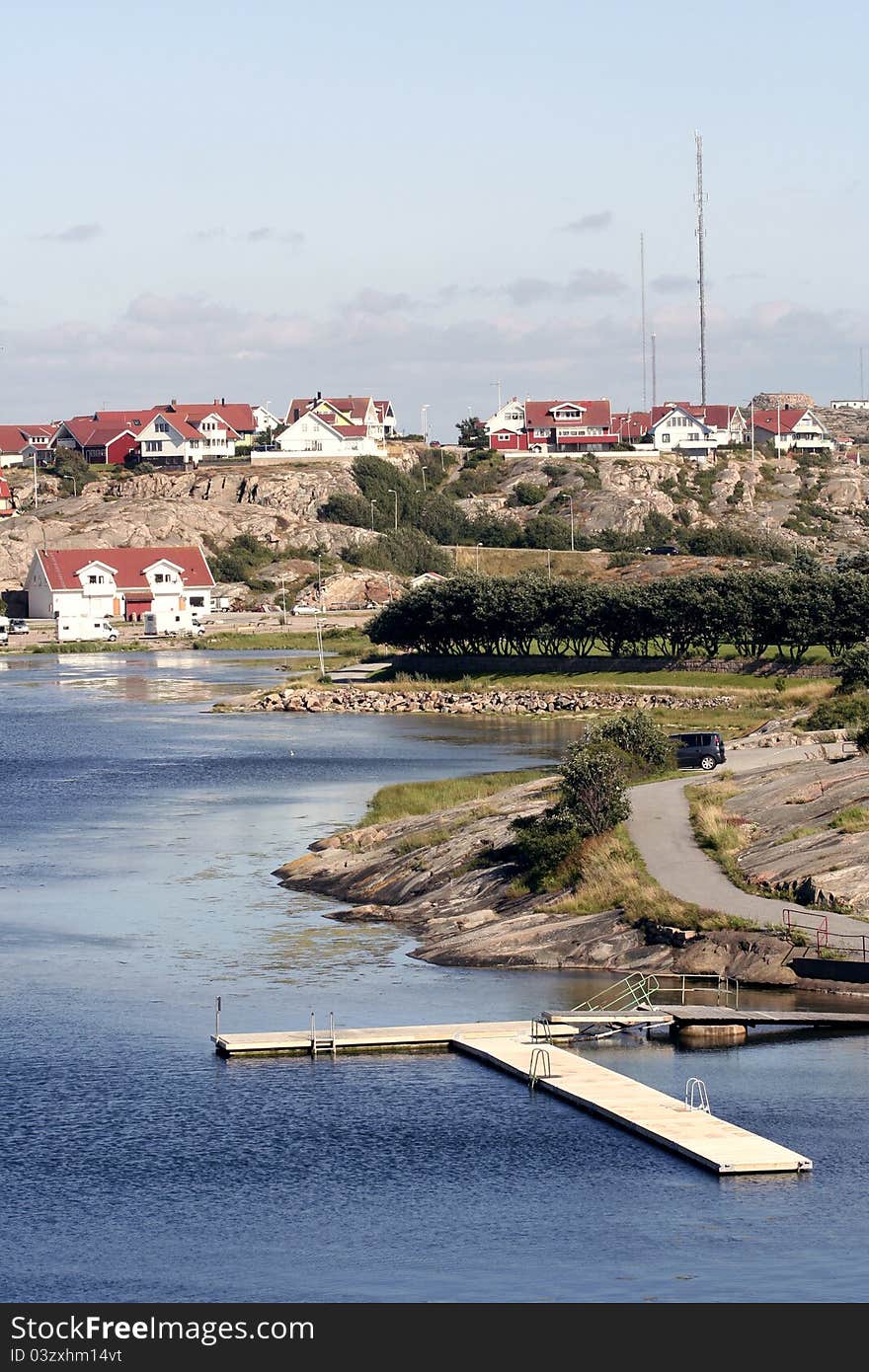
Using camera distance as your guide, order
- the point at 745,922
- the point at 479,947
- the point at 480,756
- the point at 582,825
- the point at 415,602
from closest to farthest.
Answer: the point at 745,922 → the point at 479,947 → the point at 582,825 → the point at 480,756 → the point at 415,602

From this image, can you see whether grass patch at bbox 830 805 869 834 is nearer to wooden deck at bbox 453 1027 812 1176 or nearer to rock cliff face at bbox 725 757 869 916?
rock cliff face at bbox 725 757 869 916

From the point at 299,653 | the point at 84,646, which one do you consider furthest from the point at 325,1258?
the point at 84,646

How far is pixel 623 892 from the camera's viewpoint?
53.1 m

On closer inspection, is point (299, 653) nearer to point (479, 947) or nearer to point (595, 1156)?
point (479, 947)

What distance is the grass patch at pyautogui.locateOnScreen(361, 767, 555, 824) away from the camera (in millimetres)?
71875

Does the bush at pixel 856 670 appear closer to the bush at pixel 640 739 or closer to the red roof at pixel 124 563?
the bush at pixel 640 739

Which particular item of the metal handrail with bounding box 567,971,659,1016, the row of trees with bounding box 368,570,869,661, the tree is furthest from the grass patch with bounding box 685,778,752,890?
the row of trees with bounding box 368,570,869,661

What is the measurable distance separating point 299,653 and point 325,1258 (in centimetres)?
13733

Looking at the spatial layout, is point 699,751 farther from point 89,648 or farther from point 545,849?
point 89,648

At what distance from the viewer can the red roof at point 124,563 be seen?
188 meters

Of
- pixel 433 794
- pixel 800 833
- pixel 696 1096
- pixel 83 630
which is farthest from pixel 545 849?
pixel 83 630

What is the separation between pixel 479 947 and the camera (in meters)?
53.0

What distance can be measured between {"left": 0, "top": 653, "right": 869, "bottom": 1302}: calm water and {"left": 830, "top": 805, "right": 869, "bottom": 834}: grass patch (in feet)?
33.0

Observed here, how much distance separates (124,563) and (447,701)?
7445 cm
